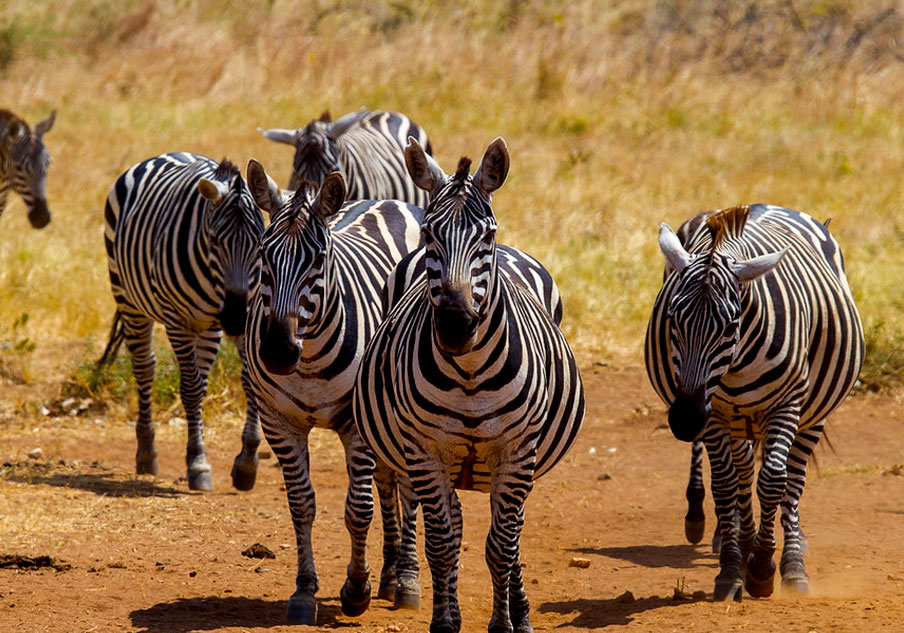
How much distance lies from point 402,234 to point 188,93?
53.1ft

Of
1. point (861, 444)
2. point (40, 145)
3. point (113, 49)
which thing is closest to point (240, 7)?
point (113, 49)

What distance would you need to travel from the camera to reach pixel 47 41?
24.1 metres

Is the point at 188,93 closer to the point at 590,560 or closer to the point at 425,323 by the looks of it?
the point at 590,560

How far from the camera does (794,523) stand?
19.1 ft

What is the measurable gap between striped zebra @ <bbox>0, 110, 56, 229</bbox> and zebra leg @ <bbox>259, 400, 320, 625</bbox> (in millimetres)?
7913

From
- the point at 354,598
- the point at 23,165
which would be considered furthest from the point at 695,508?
the point at 23,165

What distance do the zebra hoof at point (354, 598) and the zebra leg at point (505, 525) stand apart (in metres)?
0.95

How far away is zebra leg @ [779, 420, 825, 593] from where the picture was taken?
5.79m

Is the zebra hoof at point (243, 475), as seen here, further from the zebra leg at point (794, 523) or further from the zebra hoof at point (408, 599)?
the zebra leg at point (794, 523)

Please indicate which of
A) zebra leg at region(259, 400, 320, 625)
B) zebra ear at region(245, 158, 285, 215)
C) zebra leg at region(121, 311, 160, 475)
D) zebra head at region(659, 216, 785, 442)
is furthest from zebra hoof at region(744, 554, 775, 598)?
zebra leg at region(121, 311, 160, 475)

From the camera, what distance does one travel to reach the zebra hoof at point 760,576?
18.6 feet

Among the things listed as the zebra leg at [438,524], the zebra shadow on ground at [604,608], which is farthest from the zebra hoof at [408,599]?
the zebra leg at [438,524]

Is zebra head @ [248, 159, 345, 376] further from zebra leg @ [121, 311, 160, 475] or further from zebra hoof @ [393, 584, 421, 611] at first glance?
zebra leg @ [121, 311, 160, 475]

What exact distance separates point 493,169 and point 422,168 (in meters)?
0.29
